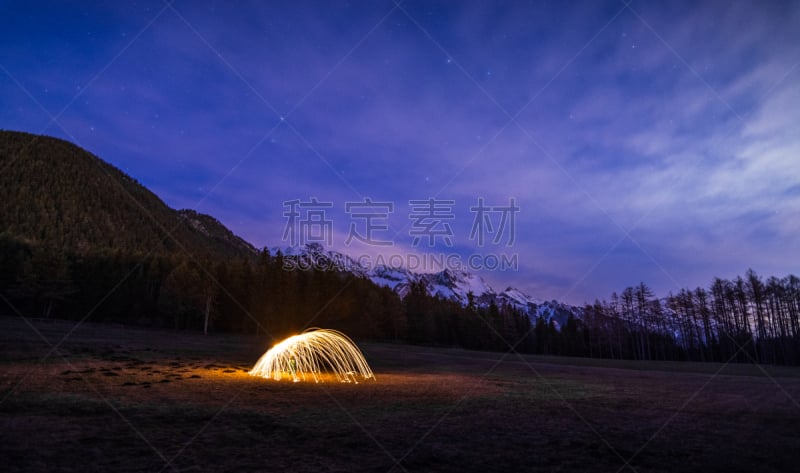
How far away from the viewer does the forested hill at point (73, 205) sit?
10006 centimetres

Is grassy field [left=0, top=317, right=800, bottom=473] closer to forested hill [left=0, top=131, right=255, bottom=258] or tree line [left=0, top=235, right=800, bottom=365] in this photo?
tree line [left=0, top=235, right=800, bottom=365]

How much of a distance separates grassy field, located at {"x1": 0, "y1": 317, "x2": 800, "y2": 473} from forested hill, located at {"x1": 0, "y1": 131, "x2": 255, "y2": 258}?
7664 centimetres

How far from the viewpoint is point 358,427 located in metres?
9.29

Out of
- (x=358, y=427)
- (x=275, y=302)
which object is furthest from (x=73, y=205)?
(x=358, y=427)

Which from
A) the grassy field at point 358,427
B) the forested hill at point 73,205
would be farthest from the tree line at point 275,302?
the grassy field at point 358,427

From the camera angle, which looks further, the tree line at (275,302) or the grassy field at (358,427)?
the tree line at (275,302)

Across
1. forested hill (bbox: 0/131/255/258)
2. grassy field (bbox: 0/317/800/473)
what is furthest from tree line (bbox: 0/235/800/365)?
grassy field (bbox: 0/317/800/473)

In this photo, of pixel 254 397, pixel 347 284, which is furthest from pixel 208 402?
pixel 347 284

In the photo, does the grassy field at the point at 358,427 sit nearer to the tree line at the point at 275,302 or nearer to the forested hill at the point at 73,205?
the tree line at the point at 275,302

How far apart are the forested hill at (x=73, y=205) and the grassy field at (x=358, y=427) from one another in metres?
76.6

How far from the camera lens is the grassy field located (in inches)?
268

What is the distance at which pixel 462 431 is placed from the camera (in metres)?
9.33

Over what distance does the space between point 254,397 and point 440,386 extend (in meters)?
8.16

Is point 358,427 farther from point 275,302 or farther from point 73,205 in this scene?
point 73,205
